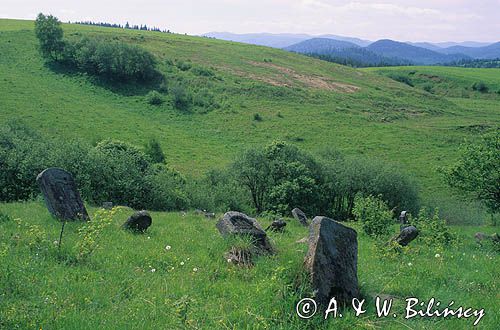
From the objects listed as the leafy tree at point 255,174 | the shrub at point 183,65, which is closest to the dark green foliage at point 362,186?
the leafy tree at point 255,174

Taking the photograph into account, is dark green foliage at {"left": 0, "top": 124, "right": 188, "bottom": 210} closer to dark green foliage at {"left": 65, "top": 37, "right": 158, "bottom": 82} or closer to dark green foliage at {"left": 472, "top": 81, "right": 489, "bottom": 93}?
dark green foliage at {"left": 65, "top": 37, "right": 158, "bottom": 82}

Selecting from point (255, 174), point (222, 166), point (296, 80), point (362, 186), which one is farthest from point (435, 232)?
point (296, 80)

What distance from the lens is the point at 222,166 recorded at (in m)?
56.1

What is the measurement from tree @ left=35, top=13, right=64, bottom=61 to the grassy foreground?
85.4 metres

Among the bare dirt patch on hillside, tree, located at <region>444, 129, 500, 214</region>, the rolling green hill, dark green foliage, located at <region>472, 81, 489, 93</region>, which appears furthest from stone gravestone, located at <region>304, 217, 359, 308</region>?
dark green foliage, located at <region>472, 81, 489, 93</region>

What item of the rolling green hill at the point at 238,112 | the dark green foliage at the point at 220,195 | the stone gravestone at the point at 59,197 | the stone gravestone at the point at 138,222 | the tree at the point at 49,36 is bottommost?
the dark green foliage at the point at 220,195

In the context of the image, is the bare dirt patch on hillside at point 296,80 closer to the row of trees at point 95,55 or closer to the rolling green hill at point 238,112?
the rolling green hill at point 238,112

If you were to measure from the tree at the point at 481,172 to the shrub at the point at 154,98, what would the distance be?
57777 mm

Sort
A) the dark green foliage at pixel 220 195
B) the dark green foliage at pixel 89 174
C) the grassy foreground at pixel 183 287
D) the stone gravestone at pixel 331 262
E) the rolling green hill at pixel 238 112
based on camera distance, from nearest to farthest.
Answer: the grassy foreground at pixel 183 287 < the stone gravestone at pixel 331 262 < the dark green foliage at pixel 89 174 < the dark green foliage at pixel 220 195 < the rolling green hill at pixel 238 112

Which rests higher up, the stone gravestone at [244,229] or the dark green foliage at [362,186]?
the stone gravestone at [244,229]

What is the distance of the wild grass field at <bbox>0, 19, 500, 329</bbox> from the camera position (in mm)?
7582

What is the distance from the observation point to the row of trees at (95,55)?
86375mm

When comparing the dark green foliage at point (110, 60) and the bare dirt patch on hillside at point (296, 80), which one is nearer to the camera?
the dark green foliage at point (110, 60)

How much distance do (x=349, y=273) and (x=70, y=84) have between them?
8356 cm
